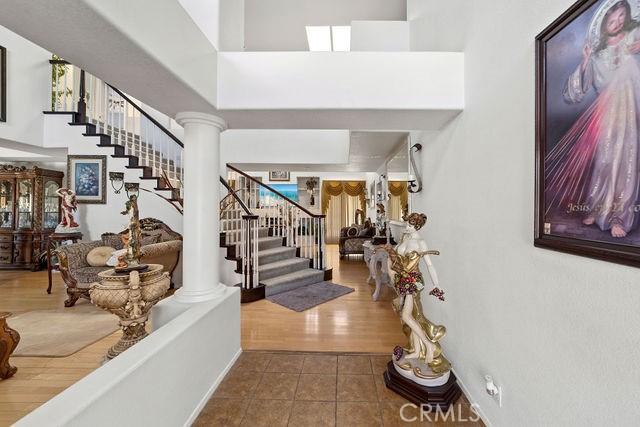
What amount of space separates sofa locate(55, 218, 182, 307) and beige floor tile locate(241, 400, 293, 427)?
2264mm

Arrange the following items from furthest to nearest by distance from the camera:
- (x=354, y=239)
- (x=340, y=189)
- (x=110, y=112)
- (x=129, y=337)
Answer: (x=340, y=189) < (x=354, y=239) < (x=110, y=112) < (x=129, y=337)

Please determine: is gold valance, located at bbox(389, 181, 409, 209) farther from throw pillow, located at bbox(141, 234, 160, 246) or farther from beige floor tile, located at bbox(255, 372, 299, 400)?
throw pillow, located at bbox(141, 234, 160, 246)

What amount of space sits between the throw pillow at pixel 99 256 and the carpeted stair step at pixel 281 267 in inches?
82.4

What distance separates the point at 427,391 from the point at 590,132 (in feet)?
5.47

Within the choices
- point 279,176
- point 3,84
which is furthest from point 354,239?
point 3,84

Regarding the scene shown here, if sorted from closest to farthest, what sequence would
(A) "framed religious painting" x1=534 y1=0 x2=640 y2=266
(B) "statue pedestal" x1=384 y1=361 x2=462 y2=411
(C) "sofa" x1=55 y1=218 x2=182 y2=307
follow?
(A) "framed religious painting" x1=534 y1=0 x2=640 y2=266
(B) "statue pedestal" x1=384 y1=361 x2=462 y2=411
(C) "sofa" x1=55 y1=218 x2=182 y2=307

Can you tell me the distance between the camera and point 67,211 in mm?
4270

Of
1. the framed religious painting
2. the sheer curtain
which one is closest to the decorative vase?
the framed religious painting

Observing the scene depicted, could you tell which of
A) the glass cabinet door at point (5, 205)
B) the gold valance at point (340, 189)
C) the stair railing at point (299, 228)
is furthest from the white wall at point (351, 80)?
the gold valance at point (340, 189)

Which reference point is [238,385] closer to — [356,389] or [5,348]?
[356,389]

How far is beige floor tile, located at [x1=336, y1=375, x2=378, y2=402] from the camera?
1765 mm

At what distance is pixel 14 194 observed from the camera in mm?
4770

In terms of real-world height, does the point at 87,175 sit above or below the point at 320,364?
above

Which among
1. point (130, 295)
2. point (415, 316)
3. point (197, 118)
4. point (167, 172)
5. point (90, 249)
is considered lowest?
point (415, 316)
